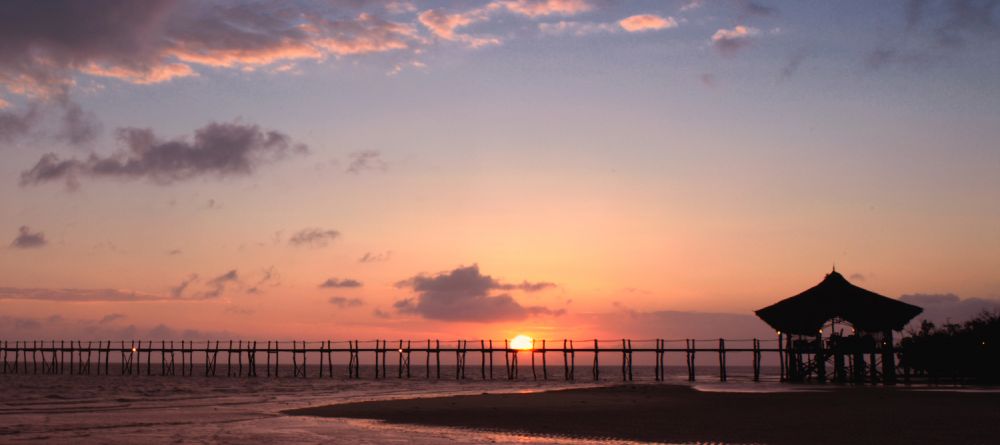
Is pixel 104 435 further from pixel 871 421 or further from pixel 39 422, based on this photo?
pixel 871 421

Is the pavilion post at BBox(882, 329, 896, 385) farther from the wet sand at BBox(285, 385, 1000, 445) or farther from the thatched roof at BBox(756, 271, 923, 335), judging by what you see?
the wet sand at BBox(285, 385, 1000, 445)

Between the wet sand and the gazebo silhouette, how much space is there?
11516mm

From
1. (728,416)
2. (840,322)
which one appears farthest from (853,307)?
(728,416)

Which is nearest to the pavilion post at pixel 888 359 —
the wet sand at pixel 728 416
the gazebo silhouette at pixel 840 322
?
the gazebo silhouette at pixel 840 322

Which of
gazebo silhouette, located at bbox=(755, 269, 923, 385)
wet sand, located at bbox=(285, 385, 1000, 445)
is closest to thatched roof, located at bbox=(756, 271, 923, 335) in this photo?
gazebo silhouette, located at bbox=(755, 269, 923, 385)

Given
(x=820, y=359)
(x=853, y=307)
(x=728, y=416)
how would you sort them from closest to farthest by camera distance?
(x=728, y=416), (x=853, y=307), (x=820, y=359)

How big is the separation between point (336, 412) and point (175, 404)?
788 cm

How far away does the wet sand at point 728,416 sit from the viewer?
1848 cm

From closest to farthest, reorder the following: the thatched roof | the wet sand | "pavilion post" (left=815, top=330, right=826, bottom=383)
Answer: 1. the wet sand
2. the thatched roof
3. "pavilion post" (left=815, top=330, right=826, bottom=383)

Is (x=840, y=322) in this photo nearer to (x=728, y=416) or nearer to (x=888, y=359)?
(x=888, y=359)

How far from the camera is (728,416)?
23.1m

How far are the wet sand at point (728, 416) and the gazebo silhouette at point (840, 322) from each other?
11.5m

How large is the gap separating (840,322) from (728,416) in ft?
75.9

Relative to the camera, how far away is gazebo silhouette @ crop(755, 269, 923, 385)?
1688 inches
